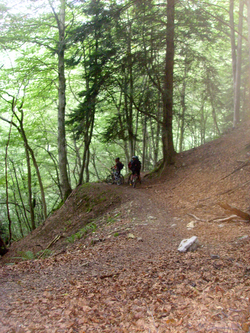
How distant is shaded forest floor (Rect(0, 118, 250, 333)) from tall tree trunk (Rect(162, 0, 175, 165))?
4853mm

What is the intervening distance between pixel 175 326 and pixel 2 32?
513 inches

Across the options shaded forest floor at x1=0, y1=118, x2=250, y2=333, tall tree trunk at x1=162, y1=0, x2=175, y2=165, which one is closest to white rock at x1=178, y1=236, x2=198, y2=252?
shaded forest floor at x1=0, y1=118, x2=250, y2=333

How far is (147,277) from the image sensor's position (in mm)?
3475

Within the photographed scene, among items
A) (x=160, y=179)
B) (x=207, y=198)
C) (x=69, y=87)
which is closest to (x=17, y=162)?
(x=69, y=87)

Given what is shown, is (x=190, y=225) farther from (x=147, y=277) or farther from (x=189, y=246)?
(x=147, y=277)

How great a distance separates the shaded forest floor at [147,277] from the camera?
96.3 inches

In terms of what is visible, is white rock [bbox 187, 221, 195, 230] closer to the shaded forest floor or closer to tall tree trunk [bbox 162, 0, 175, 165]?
the shaded forest floor

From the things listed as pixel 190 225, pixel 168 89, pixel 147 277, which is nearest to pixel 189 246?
pixel 147 277

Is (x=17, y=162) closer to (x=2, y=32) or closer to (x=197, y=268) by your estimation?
(x=2, y=32)

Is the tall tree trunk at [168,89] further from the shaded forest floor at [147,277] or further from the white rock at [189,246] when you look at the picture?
the white rock at [189,246]

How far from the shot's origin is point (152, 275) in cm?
353

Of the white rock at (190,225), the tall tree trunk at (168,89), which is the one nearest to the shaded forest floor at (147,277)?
the white rock at (190,225)

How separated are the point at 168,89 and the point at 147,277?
10.1m

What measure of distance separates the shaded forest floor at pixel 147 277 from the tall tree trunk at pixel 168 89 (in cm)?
485
